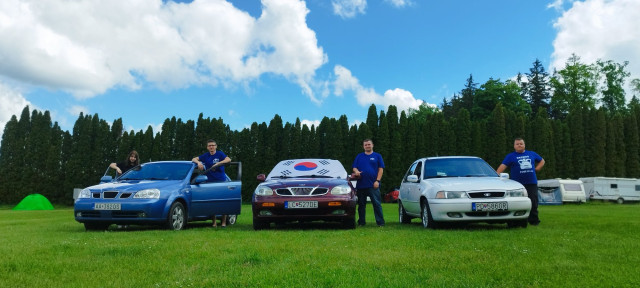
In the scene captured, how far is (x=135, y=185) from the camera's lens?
9.39 meters

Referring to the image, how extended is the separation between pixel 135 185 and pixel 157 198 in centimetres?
59

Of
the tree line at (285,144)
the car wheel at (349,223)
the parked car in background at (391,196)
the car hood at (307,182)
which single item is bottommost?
the parked car in background at (391,196)

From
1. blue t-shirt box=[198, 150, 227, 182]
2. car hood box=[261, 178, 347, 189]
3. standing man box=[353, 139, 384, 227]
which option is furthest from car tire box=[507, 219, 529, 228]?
blue t-shirt box=[198, 150, 227, 182]

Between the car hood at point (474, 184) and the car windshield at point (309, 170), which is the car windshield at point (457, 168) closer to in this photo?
the car hood at point (474, 184)

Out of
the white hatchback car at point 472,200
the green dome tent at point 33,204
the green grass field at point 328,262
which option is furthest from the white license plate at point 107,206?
the green dome tent at point 33,204

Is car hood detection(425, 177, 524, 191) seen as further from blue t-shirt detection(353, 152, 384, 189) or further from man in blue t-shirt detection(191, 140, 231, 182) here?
man in blue t-shirt detection(191, 140, 231, 182)

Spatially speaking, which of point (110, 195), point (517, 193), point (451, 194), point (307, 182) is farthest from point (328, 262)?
point (110, 195)

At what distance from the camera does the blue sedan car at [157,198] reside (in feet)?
29.8

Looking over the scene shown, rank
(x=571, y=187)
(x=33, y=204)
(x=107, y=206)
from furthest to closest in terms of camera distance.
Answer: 1. (x=571, y=187)
2. (x=33, y=204)
3. (x=107, y=206)

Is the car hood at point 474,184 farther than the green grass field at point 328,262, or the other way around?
the car hood at point 474,184

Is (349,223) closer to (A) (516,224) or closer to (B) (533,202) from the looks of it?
(A) (516,224)

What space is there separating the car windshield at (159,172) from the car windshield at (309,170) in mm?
1889

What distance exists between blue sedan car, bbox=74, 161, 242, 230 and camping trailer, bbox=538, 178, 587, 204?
32.8 metres

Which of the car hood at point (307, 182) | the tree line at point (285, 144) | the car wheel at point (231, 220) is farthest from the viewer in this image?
the tree line at point (285, 144)
